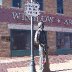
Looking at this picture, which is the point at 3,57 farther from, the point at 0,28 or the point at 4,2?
the point at 4,2

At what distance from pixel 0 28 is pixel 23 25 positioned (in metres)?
2.49

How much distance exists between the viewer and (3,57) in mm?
25281

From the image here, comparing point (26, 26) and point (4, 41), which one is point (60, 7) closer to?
point (26, 26)

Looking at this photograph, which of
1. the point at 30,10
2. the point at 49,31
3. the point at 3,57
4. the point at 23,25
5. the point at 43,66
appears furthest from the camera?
the point at 49,31

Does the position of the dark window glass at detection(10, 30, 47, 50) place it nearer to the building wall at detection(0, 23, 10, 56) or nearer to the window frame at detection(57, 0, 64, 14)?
the building wall at detection(0, 23, 10, 56)

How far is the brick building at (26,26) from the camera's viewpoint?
2583 centimetres

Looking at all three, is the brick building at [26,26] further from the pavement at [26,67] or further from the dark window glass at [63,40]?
the pavement at [26,67]

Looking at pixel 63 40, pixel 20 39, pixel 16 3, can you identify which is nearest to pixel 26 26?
pixel 20 39

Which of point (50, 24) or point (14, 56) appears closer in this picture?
point (14, 56)

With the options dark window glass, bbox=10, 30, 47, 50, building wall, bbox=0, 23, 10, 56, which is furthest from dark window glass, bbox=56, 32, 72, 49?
building wall, bbox=0, 23, 10, 56

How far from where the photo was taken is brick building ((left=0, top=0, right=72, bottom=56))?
2583cm

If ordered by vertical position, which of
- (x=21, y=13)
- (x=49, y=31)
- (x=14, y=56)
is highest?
(x=21, y=13)

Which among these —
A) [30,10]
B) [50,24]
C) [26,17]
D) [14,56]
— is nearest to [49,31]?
[50,24]

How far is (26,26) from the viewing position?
2709 centimetres
